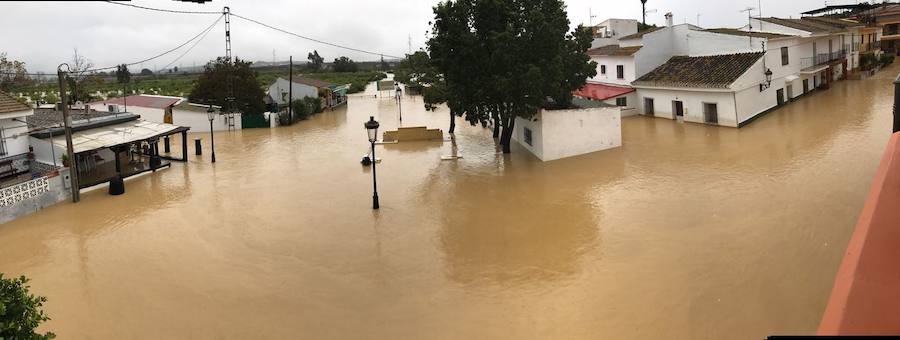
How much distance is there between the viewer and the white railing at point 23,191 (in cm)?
1638

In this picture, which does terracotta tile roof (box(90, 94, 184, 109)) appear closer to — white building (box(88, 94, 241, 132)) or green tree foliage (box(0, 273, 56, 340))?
white building (box(88, 94, 241, 132))

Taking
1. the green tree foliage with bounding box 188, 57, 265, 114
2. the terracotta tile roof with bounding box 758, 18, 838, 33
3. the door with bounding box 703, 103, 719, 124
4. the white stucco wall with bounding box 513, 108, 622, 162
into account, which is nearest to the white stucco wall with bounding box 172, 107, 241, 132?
the green tree foliage with bounding box 188, 57, 265, 114

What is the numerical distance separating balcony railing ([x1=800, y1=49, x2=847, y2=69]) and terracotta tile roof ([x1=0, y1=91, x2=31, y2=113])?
37806mm

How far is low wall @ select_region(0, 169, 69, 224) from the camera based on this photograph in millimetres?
16406

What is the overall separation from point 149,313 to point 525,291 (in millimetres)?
6568

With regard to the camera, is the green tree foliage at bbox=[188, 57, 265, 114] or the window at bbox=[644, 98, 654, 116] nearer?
the window at bbox=[644, 98, 654, 116]

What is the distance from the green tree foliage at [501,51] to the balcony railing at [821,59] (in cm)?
1918

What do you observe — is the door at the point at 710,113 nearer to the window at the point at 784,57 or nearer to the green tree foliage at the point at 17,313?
the window at the point at 784,57

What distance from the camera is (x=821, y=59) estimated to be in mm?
35500

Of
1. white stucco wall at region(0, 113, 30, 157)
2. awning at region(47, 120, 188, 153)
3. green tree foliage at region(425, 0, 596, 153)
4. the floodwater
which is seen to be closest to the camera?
the floodwater

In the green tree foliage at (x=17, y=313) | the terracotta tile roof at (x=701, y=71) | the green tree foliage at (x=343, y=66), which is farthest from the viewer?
the green tree foliage at (x=343, y=66)

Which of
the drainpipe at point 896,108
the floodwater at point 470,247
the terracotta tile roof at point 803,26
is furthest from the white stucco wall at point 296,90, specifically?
the drainpipe at point 896,108

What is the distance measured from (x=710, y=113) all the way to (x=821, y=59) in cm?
1209

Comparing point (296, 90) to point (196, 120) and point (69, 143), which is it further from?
point (69, 143)
